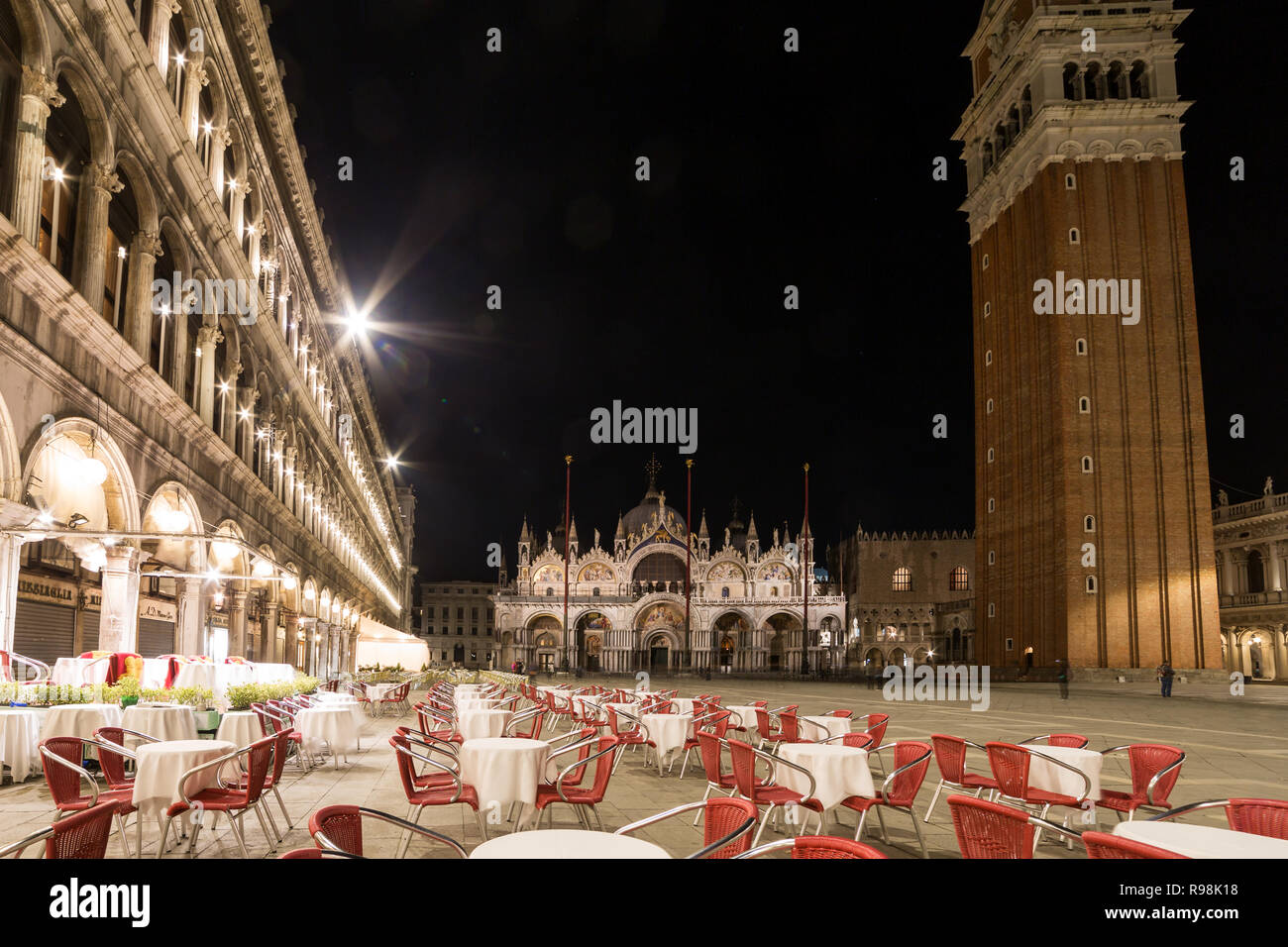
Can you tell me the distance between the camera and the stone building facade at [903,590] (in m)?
71.1

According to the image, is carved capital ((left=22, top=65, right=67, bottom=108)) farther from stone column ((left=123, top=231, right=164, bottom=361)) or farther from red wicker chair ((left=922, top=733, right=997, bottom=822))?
red wicker chair ((left=922, top=733, right=997, bottom=822))

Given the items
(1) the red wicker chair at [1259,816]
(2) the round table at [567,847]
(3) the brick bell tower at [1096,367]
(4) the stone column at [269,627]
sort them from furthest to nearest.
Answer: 1. (3) the brick bell tower at [1096,367]
2. (4) the stone column at [269,627]
3. (1) the red wicker chair at [1259,816]
4. (2) the round table at [567,847]

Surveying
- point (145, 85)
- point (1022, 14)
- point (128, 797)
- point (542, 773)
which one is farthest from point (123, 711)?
point (1022, 14)

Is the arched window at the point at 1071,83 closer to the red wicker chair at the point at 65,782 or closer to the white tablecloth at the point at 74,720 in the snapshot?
the white tablecloth at the point at 74,720

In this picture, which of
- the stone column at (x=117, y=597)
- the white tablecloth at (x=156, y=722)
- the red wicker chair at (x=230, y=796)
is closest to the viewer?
the red wicker chair at (x=230, y=796)

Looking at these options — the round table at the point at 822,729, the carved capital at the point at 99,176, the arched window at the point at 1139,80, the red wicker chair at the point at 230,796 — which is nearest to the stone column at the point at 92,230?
the carved capital at the point at 99,176

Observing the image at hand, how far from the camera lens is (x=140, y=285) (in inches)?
611

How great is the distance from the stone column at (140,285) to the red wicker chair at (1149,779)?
15267 mm

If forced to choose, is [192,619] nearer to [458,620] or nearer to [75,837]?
[75,837]

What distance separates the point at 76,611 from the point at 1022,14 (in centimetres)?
5141

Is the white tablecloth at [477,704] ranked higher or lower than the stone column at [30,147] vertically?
lower

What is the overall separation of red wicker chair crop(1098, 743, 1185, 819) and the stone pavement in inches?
22.7


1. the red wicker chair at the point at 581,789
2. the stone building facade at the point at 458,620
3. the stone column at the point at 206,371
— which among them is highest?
the stone column at the point at 206,371

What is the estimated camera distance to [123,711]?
976 centimetres
